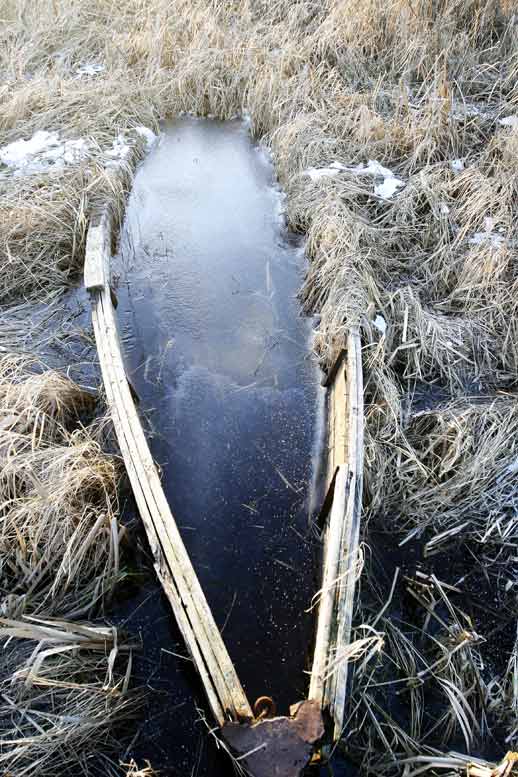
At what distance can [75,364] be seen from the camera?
385cm

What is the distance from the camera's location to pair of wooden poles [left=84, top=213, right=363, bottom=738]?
2014mm

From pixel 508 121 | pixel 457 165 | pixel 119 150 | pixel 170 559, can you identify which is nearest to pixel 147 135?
pixel 119 150

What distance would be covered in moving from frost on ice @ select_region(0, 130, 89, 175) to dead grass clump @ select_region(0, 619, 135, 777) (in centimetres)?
441

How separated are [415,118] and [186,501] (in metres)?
4.75

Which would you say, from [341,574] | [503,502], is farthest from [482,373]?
[341,574]

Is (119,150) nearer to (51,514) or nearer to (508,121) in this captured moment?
(508,121)

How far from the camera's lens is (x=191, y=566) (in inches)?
91.9

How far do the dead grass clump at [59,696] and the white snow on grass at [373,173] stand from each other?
14.8 feet

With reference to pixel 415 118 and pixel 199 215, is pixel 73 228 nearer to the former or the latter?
pixel 199 215

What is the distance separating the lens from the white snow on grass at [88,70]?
22.4 feet

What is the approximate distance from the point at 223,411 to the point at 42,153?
370cm

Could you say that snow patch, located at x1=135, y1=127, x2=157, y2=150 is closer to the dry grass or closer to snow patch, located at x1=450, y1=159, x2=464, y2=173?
the dry grass

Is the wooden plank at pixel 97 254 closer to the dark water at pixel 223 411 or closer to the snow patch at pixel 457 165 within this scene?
the dark water at pixel 223 411

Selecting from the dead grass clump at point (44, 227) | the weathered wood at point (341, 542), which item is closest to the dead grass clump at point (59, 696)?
the weathered wood at point (341, 542)
